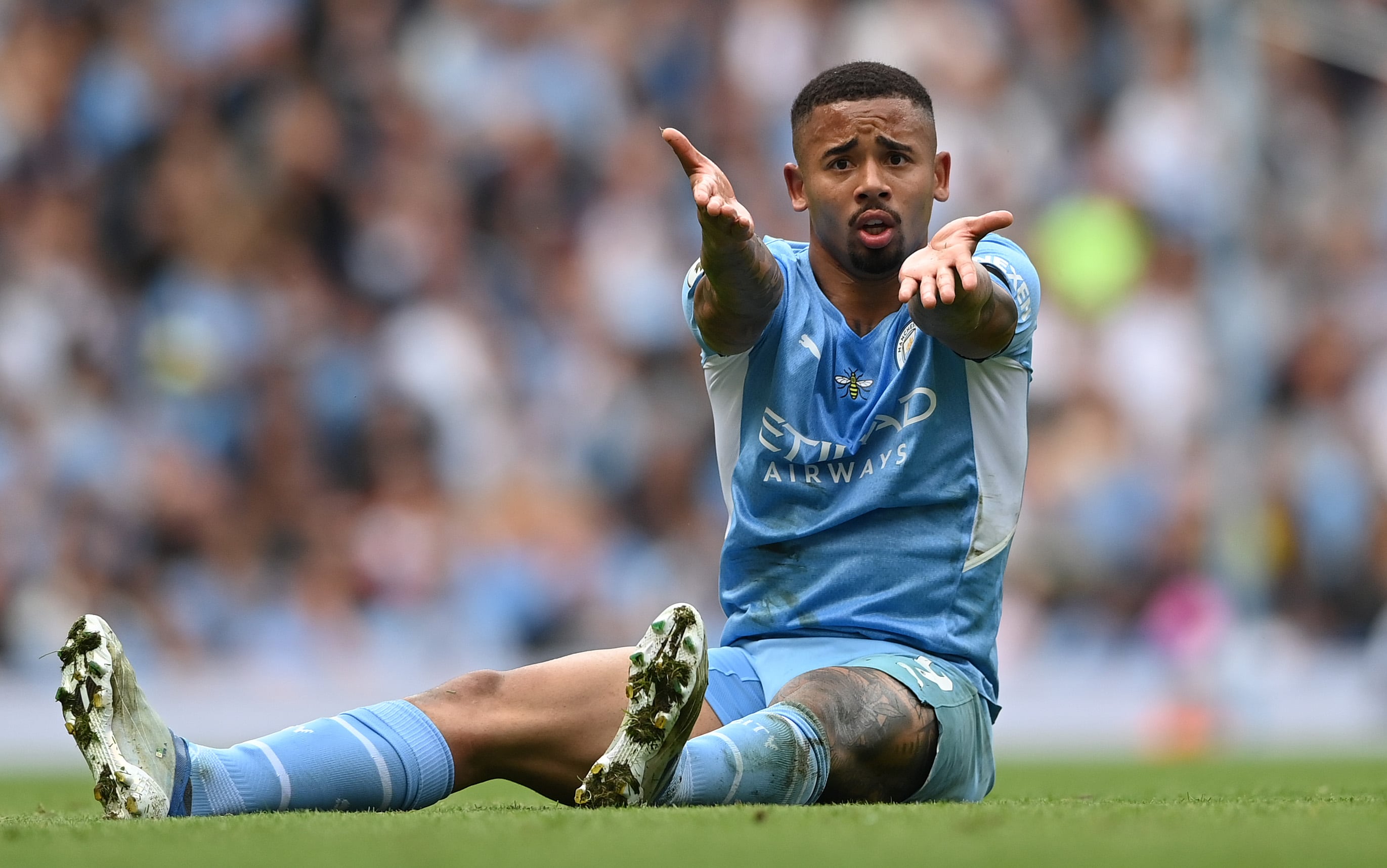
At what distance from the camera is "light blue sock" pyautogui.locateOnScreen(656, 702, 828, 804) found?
12.1ft

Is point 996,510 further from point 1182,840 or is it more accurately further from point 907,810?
point 1182,840

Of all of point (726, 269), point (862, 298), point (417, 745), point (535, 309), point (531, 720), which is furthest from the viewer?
point (535, 309)

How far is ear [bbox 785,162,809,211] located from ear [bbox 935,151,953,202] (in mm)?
338

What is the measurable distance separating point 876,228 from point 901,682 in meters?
1.08

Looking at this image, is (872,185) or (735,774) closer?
(735,774)

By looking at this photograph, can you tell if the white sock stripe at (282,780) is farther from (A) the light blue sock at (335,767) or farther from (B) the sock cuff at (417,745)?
(B) the sock cuff at (417,745)

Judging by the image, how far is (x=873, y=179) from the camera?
14.0 ft

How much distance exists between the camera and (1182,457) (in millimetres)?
10703

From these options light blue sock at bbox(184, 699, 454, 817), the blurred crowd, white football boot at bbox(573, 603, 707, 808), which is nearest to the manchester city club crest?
white football boot at bbox(573, 603, 707, 808)

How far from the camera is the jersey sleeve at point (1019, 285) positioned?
13.6ft

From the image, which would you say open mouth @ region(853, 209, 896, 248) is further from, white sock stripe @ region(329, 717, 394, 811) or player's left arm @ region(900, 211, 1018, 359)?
white sock stripe @ region(329, 717, 394, 811)

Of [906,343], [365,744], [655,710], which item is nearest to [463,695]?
[365,744]

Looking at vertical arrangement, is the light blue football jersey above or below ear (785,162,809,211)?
below

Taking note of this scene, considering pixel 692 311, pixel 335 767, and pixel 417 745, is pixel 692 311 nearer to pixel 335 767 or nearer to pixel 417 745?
pixel 417 745
